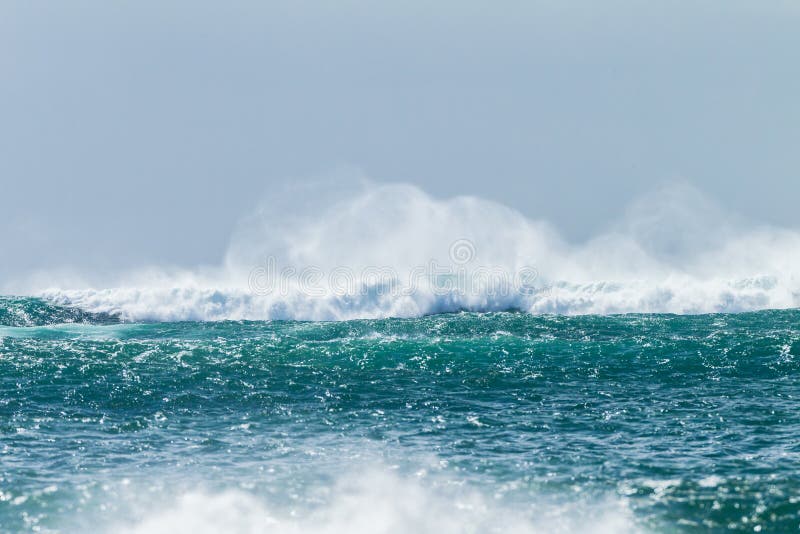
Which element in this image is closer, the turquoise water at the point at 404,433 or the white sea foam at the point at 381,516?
the white sea foam at the point at 381,516

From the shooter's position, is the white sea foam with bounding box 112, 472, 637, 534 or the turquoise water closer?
the white sea foam with bounding box 112, 472, 637, 534

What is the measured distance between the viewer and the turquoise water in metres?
35.0

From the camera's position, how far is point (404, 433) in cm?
4809

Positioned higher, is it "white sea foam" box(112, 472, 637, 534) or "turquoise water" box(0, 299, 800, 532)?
"turquoise water" box(0, 299, 800, 532)

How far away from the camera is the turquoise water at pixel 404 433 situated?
35.0 meters

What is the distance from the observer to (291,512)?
35.3 meters

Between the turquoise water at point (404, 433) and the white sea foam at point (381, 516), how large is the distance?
102mm

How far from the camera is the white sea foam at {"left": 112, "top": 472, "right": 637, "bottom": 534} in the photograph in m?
33.6

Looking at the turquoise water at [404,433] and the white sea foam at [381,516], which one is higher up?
the turquoise water at [404,433]

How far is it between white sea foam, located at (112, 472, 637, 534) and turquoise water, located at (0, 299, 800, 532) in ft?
0.34

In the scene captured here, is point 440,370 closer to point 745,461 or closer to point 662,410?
point 662,410

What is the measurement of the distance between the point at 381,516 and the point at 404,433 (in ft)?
42.9

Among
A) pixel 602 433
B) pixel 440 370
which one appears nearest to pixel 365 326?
pixel 440 370

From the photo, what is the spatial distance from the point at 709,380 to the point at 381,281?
73.1 metres
